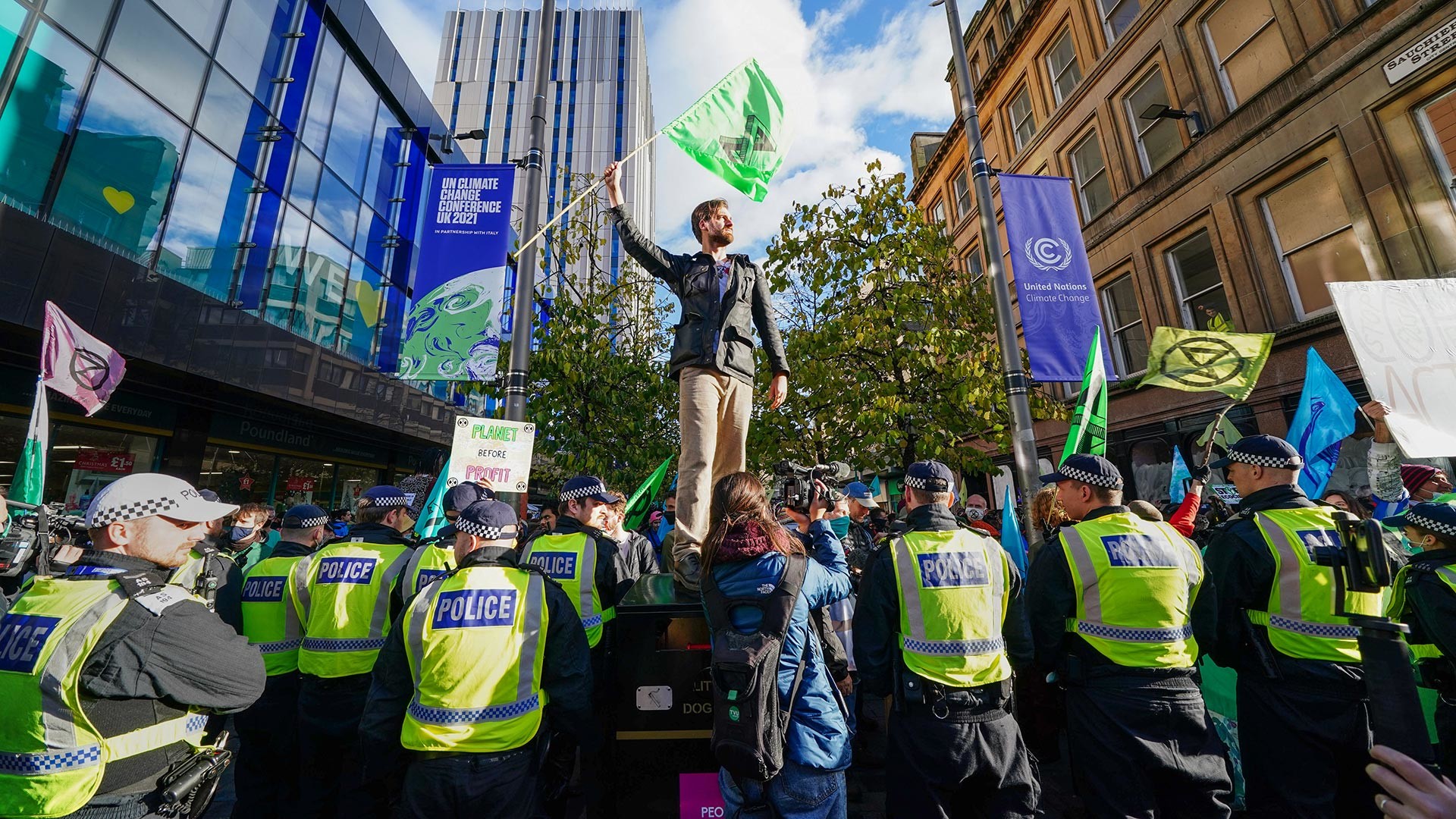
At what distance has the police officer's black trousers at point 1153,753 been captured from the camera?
2930mm

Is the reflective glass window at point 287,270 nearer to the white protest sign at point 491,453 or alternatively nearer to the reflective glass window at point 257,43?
the reflective glass window at point 257,43

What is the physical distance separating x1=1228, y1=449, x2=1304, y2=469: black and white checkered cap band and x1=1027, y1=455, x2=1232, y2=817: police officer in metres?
0.73

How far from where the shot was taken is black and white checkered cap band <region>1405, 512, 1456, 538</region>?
2.90 meters

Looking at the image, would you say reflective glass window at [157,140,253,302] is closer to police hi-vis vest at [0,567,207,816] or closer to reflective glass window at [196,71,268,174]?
reflective glass window at [196,71,268,174]

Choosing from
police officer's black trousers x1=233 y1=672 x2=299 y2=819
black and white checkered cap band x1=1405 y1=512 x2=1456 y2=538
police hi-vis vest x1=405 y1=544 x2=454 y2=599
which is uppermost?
black and white checkered cap band x1=1405 y1=512 x2=1456 y2=538

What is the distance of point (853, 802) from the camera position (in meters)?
4.34

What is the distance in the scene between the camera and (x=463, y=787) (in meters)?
2.62

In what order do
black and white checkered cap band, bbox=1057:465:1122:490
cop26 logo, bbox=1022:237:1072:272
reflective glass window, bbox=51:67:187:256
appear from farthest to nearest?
reflective glass window, bbox=51:67:187:256
cop26 logo, bbox=1022:237:1072:272
black and white checkered cap band, bbox=1057:465:1122:490

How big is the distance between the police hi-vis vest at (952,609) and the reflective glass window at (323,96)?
697 inches

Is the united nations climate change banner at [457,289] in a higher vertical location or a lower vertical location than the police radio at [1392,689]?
higher

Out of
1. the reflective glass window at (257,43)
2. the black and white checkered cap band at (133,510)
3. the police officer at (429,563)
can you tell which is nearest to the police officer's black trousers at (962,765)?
the police officer at (429,563)

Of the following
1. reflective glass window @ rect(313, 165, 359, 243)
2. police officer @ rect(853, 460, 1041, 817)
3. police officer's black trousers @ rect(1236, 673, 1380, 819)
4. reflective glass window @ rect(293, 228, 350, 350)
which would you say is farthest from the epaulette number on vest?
reflective glass window @ rect(313, 165, 359, 243)

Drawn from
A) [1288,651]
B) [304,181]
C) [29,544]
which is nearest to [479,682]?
[29,544]

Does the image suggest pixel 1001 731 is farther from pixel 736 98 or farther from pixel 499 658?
pixel 736 98
